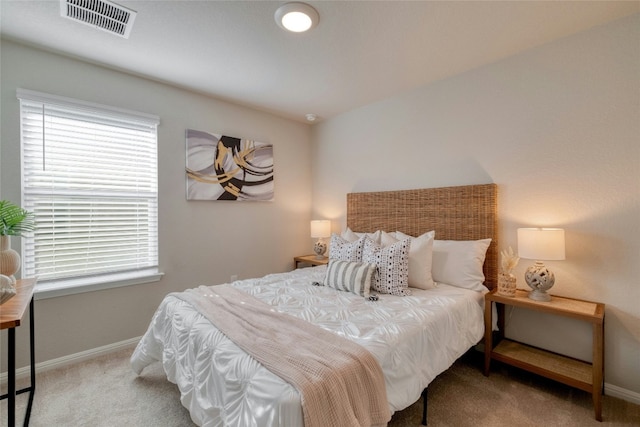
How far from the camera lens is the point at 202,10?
182 cm

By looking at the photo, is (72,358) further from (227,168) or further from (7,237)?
(227,168)

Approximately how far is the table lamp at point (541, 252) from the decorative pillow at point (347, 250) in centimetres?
122

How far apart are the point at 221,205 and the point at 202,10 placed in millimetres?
1945

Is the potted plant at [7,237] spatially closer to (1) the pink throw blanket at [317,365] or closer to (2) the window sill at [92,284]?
(2) the window sill at [92,284]

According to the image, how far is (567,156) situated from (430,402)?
2.04 meters

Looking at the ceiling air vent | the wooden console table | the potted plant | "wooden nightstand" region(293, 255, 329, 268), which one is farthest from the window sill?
the ceiling air vent

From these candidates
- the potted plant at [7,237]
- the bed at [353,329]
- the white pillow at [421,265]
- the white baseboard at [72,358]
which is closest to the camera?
the bed at [353,329]

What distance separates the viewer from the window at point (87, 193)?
227 cm

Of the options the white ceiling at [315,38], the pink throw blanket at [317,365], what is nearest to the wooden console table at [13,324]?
the pink throw blanket at [317,365]

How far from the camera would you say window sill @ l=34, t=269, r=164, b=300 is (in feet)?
7.50

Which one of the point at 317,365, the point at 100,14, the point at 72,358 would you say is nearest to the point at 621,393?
the point at 317,365

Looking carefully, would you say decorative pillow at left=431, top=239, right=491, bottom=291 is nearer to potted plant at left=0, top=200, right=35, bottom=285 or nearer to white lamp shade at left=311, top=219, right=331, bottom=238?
white lamp shade at left=311, top=219, right=331, bottom=238

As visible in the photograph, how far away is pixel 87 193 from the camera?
2477 mm

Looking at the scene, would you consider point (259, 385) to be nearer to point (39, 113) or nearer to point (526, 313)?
point (526, 313)
